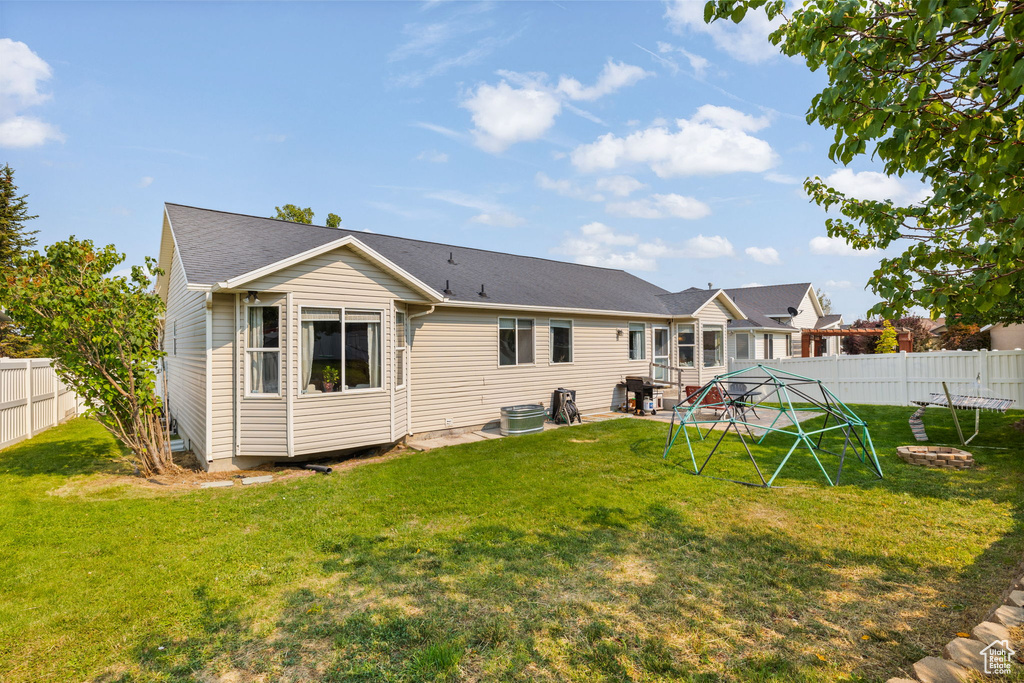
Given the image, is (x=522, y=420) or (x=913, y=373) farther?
(x=913, y=373)

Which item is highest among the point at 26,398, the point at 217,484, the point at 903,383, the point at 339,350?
the point at 339,350

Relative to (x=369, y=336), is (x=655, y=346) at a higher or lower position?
lower

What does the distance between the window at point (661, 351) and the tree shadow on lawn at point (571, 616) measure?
11.4 metres

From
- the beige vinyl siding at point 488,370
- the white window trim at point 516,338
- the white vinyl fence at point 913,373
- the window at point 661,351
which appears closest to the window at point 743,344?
the white vinyl fence at point 913,373

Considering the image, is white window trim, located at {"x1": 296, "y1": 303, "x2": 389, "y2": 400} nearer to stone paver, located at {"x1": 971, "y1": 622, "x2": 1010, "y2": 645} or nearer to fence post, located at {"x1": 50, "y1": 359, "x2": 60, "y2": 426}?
stone paver, located at {"x1": 971, "y1": 622, "x2": 1010, "y2": 645}

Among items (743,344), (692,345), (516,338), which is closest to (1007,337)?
(743,344)

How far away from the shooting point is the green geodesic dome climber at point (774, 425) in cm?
720

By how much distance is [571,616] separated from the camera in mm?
3674

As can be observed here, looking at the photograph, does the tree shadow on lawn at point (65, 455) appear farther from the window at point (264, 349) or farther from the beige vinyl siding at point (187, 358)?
the window at point (264, 349)

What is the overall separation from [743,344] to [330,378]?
2026 centimetres

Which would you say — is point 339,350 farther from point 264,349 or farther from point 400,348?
point 400,348

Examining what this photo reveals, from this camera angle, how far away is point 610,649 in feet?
10.7

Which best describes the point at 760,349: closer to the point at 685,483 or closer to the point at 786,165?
the point at 786,165

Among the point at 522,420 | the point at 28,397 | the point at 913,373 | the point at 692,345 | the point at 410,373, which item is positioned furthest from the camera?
the point at 692,345
